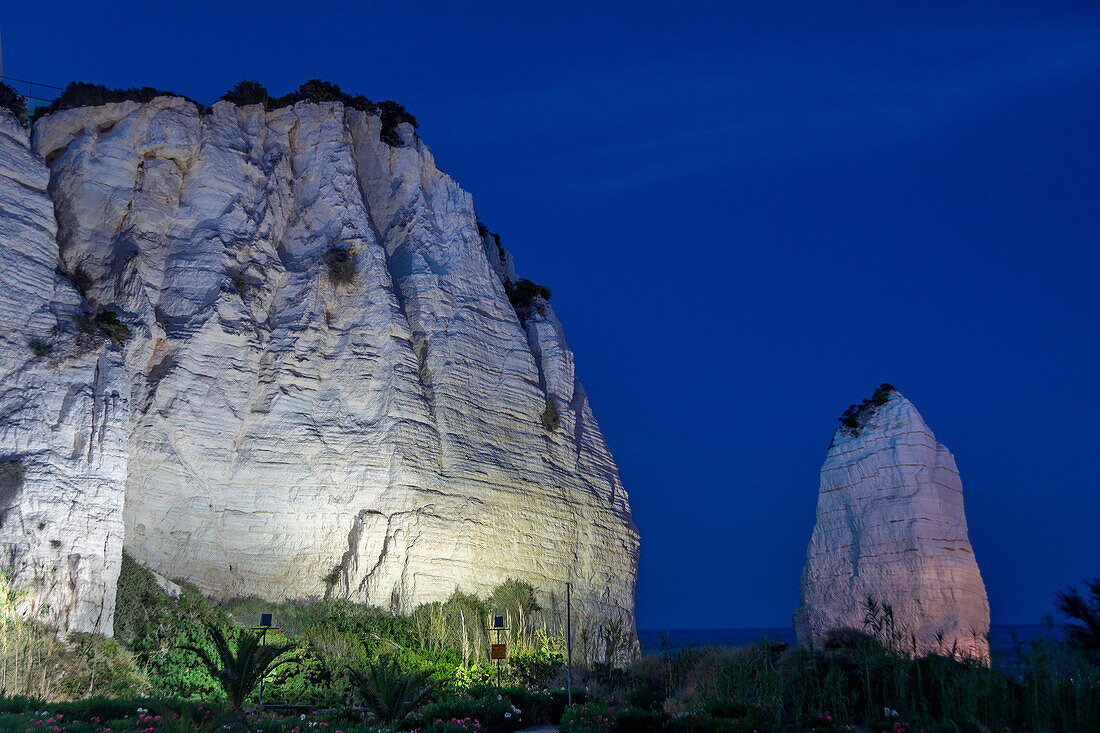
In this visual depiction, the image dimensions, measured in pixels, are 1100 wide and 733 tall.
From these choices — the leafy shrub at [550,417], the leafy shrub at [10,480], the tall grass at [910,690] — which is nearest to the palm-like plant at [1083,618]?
the tall grass at [910,690]

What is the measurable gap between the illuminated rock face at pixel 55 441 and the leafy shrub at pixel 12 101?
4.47 m

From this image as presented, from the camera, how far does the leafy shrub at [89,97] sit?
2430 cm

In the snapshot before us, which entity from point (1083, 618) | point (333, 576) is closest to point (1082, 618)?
point (1083, 618)

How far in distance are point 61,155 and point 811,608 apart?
2398 centimetres

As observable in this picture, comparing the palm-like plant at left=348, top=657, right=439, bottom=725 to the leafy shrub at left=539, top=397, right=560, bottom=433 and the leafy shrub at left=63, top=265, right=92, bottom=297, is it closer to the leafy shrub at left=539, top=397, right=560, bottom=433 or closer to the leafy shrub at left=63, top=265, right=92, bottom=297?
the leafy shrub at left=63, top=265, right=92, bottom=297

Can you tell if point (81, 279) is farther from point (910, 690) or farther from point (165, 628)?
point (910, 690)

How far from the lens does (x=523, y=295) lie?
29.6 m

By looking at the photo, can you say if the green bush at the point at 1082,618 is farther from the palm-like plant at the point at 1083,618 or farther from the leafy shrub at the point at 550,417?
the leafy shrub at the point at 550,417

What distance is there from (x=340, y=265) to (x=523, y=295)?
7.04 meters

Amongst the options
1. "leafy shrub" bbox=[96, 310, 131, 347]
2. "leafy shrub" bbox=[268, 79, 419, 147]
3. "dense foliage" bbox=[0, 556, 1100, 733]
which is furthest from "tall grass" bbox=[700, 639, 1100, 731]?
"leafy shrub" bbox=[268, 79, 419, 147]

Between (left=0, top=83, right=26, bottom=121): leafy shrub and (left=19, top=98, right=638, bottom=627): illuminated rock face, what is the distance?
2.24ft

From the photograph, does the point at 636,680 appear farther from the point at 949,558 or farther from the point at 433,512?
the point at 949,558

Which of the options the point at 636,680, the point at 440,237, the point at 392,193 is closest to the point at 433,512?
the point at 636,680

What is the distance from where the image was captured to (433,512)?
22125 mm
